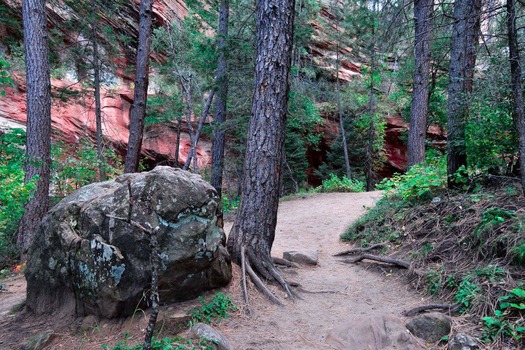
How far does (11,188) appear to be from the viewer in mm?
3877

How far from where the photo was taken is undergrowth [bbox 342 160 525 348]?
2965 mm

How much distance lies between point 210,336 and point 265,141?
2503mm

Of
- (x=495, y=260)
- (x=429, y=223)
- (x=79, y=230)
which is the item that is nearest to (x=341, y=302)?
(x=495, y=260)

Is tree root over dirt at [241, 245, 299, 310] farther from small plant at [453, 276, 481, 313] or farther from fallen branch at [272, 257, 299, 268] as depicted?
small plant at [453, 276, 481, 313]

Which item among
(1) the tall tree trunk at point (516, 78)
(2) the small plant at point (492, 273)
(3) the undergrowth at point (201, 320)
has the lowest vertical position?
(3) the undergrowth at point (201, 320)

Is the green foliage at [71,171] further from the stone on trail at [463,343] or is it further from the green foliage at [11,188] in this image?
the stone on trail at [463,343]

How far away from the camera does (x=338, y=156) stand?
21.6 metres

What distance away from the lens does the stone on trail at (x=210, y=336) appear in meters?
2.81

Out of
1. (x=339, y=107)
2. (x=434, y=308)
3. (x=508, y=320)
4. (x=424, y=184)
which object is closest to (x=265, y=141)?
(x=434, y=308)

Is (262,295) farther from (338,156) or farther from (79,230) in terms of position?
(338,156)

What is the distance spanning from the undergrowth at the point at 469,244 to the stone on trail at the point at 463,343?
0.14m

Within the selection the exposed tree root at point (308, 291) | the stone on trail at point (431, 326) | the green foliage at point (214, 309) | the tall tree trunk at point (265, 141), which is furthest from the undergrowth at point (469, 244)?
the green foliage at point (214, 309)

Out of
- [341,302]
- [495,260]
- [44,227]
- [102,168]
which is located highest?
[102,168]

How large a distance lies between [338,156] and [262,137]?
17998mm
